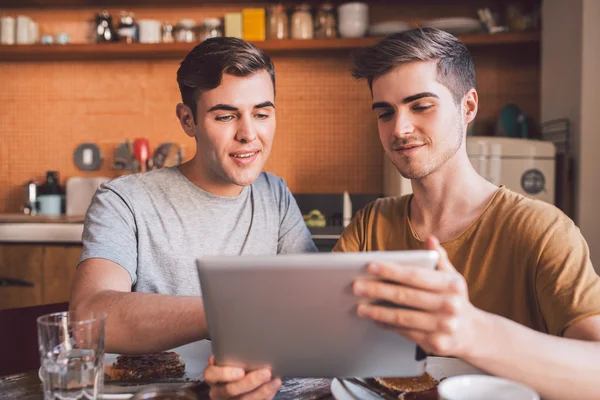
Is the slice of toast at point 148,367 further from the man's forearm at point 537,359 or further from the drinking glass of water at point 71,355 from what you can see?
the man's forearm at point 537,359

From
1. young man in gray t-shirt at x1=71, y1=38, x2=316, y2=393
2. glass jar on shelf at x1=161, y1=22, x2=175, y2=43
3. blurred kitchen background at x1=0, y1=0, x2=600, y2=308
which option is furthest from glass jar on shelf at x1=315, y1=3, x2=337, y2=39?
young man in gray t-shirt at x1=71, y1=38, x2=316, y2=393

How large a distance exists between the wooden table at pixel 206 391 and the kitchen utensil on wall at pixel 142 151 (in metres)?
2.42

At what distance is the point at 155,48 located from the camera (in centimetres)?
310

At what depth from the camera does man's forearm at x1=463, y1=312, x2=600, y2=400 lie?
732mm

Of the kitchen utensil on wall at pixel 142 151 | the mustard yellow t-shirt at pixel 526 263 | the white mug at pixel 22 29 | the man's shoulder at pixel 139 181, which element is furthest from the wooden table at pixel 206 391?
the white mug at pixel 22 29

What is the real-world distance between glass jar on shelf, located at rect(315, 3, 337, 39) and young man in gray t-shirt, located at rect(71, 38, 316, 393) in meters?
1.70

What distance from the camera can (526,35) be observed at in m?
2.92

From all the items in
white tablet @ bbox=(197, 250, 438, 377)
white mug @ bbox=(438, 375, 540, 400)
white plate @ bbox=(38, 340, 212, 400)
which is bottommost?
white plate @ bbox=(38, 340, 212, 400)

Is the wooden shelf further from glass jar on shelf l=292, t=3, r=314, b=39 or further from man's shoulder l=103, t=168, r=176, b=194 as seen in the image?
man's shoulder l=103, t=168, r=176, b=194

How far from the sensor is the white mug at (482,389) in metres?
0.61

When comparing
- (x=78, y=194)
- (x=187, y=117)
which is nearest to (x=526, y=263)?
(x=187, y=117)

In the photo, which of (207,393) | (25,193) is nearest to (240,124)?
(207,393)

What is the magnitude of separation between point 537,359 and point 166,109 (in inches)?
116

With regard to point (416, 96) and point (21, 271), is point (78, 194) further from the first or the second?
point (416, 96)
